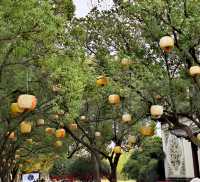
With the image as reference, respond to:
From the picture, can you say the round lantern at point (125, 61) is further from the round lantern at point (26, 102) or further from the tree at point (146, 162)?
the tree at point (146, 162)

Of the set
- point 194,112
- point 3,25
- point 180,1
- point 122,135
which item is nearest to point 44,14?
point 3,25

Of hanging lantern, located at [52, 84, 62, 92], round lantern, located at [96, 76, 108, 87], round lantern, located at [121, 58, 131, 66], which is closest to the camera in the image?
round lantern, located at [121, 58, 131, 66]

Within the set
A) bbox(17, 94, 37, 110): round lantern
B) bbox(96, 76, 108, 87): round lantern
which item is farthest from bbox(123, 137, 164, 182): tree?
bbox(17, 94, 37, 110): round lantern

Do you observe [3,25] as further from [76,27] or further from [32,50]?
[76,27]

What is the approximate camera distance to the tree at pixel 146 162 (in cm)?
2686

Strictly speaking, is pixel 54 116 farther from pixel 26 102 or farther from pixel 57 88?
pixel 26 102

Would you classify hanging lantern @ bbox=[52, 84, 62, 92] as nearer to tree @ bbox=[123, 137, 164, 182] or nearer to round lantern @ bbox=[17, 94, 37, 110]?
round lantern @ bbox=[17, 94, 37, 110]

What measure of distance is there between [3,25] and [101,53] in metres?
3.91

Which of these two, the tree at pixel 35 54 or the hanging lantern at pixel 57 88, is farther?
the hanging lantern at pixel 57 88

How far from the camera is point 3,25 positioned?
346 inches

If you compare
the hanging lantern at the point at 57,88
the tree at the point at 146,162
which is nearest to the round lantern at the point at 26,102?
the hanging lantern at the point at 57,88

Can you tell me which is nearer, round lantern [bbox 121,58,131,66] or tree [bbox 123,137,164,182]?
round lantern [bbox 121,58,131,66]

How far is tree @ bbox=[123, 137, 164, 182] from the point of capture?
26.9m

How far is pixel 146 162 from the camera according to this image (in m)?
27.1
